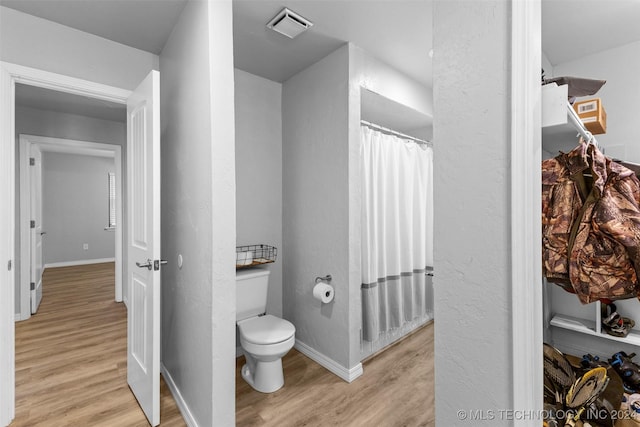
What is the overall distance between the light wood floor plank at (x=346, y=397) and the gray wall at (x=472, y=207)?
1.27 meters

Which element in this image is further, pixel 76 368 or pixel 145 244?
pixel 76 368

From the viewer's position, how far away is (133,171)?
6.68 ft

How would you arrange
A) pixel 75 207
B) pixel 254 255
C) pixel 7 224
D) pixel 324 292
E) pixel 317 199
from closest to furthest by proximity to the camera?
pixel 7 224, pixel 324 292, pixel 317 199, pixel 254 255, pixel 75 207

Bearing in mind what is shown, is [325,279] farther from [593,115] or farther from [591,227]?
[593,115]

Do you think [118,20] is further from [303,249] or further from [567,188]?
[567,188]

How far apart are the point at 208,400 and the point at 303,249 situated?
4.42 ft

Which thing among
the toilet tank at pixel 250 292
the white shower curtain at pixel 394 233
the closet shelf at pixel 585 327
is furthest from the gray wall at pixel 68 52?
the closet shelf at pixel 585 327

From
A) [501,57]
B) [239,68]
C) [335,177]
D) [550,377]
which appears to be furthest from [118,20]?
[550,377]

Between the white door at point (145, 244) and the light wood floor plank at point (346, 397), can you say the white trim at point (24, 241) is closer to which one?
the white door at point (145, 244)

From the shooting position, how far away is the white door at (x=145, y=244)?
5.66ft

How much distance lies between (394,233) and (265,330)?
1456 mm

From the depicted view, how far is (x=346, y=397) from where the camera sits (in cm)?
203

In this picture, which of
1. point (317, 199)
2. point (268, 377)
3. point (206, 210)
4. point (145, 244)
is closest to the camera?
point (206, 210)

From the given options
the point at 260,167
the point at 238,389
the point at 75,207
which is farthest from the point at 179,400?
the point at 75,207
